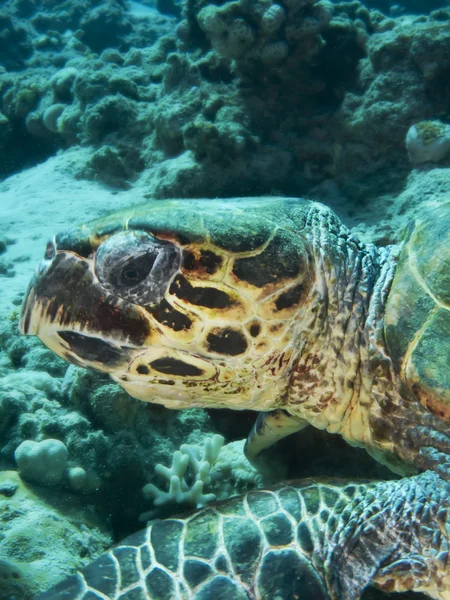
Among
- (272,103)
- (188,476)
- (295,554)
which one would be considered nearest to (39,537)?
(188,476)

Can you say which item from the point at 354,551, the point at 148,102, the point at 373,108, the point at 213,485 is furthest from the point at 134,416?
the point at 148,102

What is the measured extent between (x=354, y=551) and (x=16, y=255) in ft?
13.3

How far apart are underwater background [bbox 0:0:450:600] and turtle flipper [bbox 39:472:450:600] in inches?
6.9

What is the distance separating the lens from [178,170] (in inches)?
182

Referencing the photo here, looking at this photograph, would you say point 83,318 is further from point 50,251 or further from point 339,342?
point 339,342

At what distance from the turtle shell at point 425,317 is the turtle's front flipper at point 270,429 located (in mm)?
636

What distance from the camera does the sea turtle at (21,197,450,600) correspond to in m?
1.23

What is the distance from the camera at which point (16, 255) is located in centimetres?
427

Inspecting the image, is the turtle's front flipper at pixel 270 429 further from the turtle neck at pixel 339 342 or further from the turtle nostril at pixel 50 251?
the turtle nostril at pixel 50 251

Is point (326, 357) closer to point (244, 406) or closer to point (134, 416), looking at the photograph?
point (244, 406)

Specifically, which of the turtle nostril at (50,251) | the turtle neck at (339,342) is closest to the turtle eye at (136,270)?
the turtle nostril at (50,251)

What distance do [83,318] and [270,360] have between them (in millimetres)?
631

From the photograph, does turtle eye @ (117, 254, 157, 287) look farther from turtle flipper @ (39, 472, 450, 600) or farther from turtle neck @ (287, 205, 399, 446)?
turtle flipper @ (39, 472, 450, 600)

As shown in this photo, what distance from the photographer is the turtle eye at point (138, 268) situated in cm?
137
